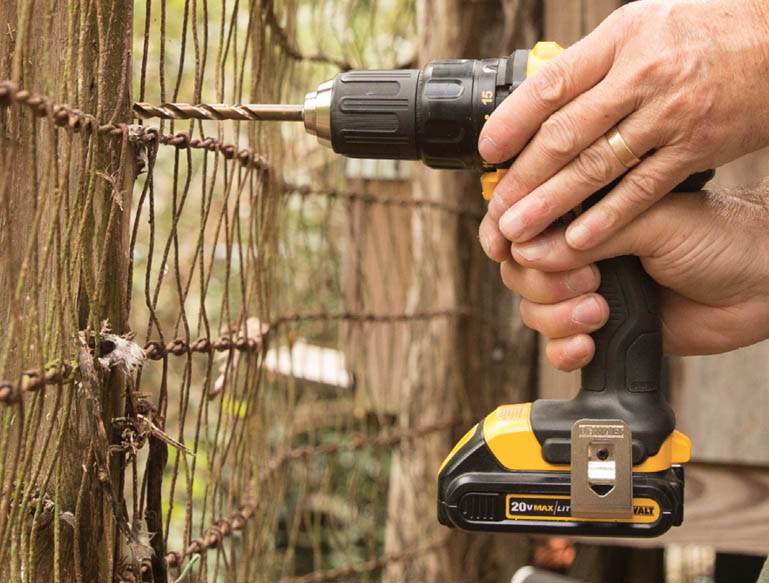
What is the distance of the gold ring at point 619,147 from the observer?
854 mm

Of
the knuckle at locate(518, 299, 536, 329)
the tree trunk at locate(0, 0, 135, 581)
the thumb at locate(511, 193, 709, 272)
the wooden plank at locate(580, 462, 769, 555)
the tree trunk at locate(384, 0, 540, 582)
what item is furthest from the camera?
the tree trunk at locate(384, 0, 540, 582)

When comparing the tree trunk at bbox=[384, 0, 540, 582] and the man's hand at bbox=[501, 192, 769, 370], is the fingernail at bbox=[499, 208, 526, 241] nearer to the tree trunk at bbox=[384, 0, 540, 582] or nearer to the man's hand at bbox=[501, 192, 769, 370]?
the man's hand at bbox=[501, 192, 769, 370]

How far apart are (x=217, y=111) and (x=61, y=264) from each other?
0.29 metres

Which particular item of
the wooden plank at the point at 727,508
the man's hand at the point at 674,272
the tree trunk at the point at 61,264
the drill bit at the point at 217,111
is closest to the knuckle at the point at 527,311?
the man's hand at the point at 674,272

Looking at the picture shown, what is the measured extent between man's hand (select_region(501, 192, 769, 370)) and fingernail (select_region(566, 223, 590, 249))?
19 mm

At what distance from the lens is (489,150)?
89cm

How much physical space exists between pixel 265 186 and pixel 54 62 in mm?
484

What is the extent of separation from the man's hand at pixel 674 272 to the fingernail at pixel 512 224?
3 centimetres

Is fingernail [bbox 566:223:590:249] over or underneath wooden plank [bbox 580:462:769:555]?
over

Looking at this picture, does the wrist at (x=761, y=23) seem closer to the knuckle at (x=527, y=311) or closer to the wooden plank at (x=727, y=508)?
the knuckle at (x=527, y=311)

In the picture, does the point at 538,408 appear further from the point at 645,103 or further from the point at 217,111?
the point at 217,111

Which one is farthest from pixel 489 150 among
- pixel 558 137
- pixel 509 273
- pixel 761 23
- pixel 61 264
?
pixel 61 264

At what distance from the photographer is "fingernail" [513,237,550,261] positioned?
94 cm

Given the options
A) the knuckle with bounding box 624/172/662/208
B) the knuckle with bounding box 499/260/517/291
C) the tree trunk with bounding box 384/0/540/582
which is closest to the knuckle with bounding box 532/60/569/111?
the knuckle with bounding box 624/172/662/208
